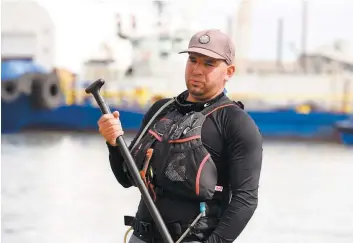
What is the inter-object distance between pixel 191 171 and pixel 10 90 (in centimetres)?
2681

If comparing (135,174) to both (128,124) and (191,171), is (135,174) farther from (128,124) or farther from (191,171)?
(128,124)

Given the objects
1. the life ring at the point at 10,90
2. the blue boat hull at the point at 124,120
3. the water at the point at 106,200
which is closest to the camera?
the water at the point at 106,200

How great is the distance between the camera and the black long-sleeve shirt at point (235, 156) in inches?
96.3

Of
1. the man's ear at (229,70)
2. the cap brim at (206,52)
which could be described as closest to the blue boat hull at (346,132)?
the man's ear at (229,70)

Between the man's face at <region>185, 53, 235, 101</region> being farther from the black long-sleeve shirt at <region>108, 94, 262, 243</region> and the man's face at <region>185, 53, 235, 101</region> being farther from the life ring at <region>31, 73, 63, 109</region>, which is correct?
the life ring at <region>31, 73, 63, 109</region>

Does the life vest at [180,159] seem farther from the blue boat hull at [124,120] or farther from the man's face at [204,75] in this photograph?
the blue boat hull at [124,120]

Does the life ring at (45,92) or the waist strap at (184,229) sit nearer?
the waist strap at (184,229)

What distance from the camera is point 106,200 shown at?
10.3 metres

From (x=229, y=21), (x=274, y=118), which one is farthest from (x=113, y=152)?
(x=229, y=21)

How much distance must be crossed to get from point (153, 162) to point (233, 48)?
476 millimetres

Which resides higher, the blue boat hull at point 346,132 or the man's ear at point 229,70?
the man's ear at point 229,70

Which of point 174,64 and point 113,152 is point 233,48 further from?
point 174,64

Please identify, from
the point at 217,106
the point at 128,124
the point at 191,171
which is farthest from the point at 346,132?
the point at 191,171

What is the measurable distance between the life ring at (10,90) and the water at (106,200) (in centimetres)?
951
